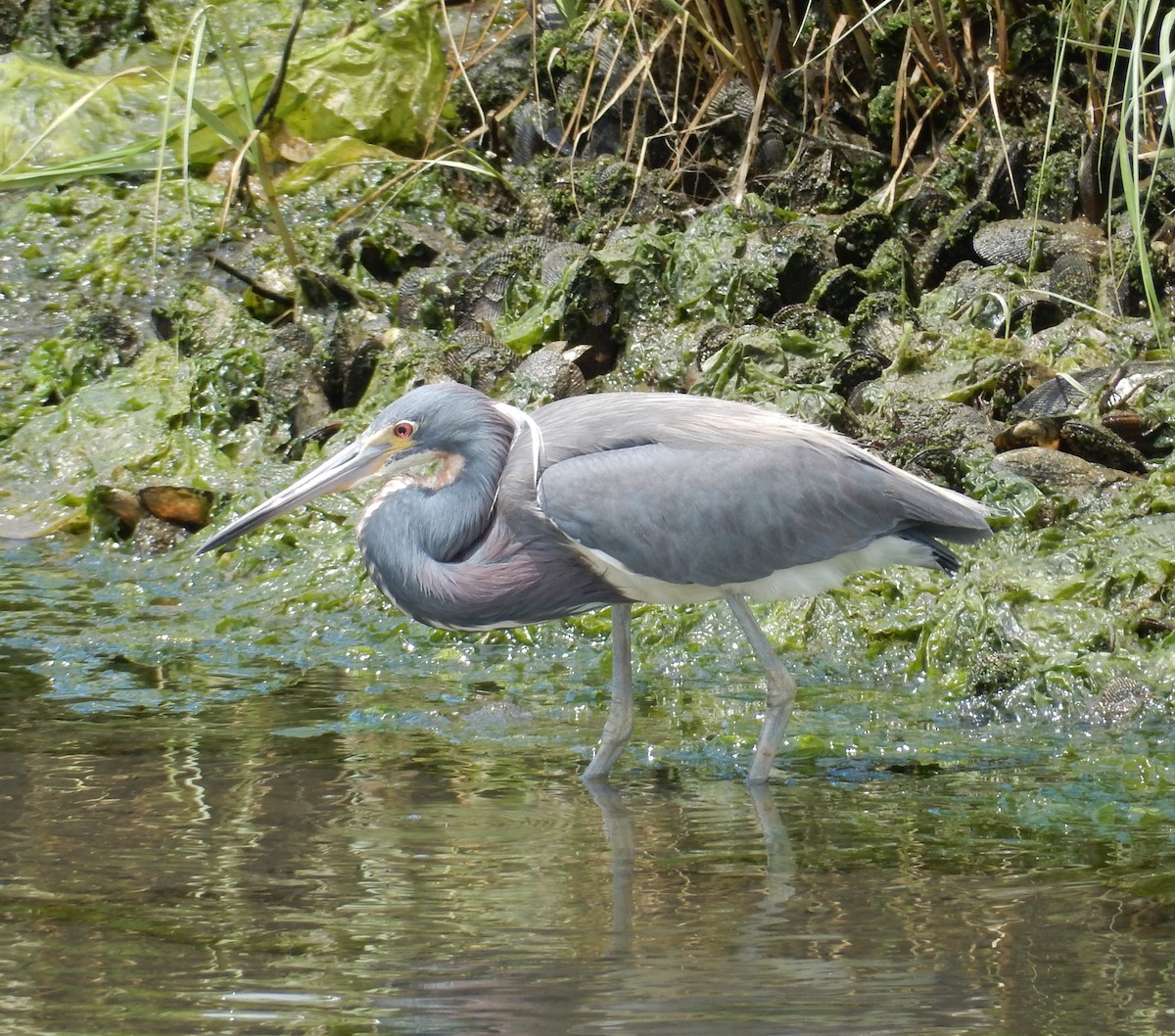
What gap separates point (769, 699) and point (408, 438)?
4.03 feet

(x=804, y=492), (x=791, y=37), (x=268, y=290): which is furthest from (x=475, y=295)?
(x=804, y=492)

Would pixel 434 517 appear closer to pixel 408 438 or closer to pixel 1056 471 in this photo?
pixel 408 438

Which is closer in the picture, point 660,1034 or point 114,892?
point 660,1034

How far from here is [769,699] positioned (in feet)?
15.3

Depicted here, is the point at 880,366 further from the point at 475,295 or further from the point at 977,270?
the point at 475,295

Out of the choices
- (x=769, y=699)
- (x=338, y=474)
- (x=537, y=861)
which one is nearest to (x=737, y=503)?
(x=769, y=699)

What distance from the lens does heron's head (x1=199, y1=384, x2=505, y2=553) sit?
4.57 meters

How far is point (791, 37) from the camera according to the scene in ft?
27.4

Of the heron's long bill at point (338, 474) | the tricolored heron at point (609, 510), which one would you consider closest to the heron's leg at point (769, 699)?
the tricolored heron at point (609, 510)

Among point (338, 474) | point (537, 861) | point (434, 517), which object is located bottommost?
point (537, 861)

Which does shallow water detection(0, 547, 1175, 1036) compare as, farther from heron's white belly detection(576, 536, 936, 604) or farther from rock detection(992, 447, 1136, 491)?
rock detection(992, 447, 1136, 491)

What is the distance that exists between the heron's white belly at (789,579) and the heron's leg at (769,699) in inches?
2.9

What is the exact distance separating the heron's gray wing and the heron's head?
0.98ft

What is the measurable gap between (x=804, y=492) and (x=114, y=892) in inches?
84.1
